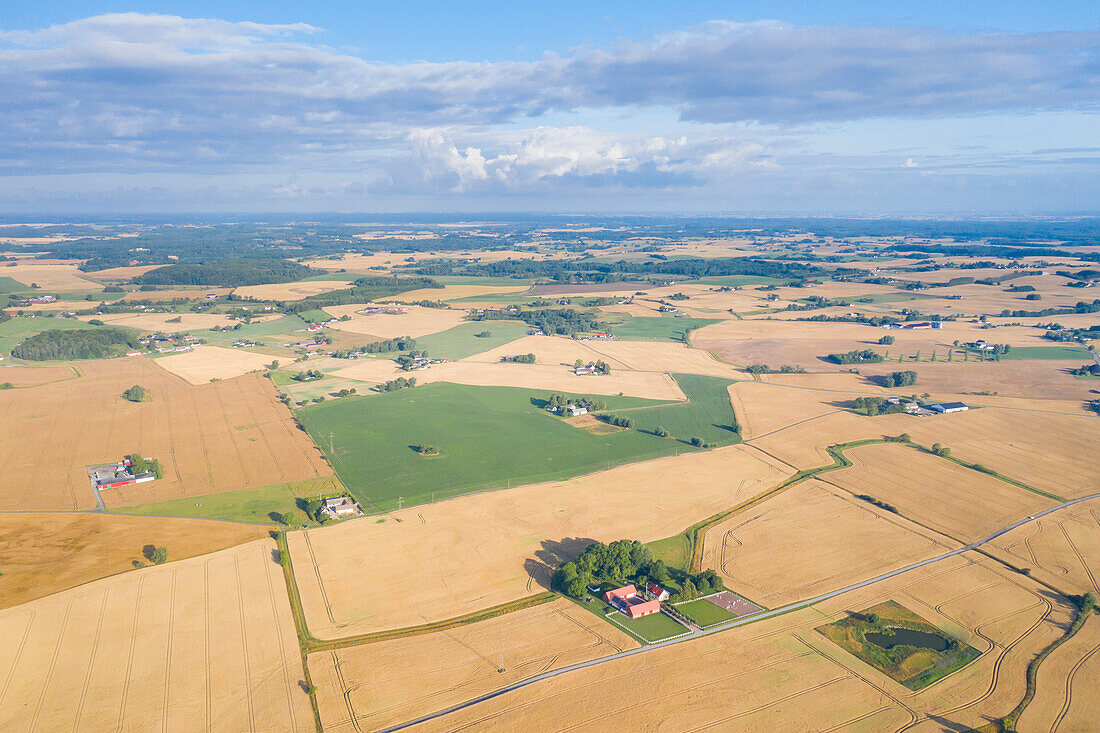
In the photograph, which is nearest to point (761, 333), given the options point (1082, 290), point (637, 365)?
point (637, 365)

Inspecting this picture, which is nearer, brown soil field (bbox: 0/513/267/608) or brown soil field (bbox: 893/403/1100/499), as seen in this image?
brown soil field (bbox: 0/513/267/608)

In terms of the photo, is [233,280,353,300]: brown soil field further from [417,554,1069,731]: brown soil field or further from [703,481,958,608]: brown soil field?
[417,554,1069,731]: brown soil field

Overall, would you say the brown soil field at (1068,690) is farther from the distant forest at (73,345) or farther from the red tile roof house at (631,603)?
the distant forest at (73,345)

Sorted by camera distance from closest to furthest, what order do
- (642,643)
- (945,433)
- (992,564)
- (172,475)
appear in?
1. (642,643)
2. (992,564)
3. (172,475)
4. (945,433)

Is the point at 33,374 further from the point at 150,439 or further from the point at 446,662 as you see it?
the point at 446,662

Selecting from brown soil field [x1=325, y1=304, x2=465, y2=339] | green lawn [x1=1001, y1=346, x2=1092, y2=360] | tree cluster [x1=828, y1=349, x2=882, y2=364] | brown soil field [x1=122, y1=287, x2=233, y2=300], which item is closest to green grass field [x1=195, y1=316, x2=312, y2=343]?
brown soil field [x1=325, y1=304, x2=465, y2=339]

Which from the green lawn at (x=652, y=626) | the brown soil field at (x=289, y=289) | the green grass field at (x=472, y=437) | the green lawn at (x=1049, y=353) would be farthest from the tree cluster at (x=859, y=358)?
the brown soil field at (x=289, y=289)

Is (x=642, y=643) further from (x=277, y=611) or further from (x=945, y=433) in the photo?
(x=945, y=433)
